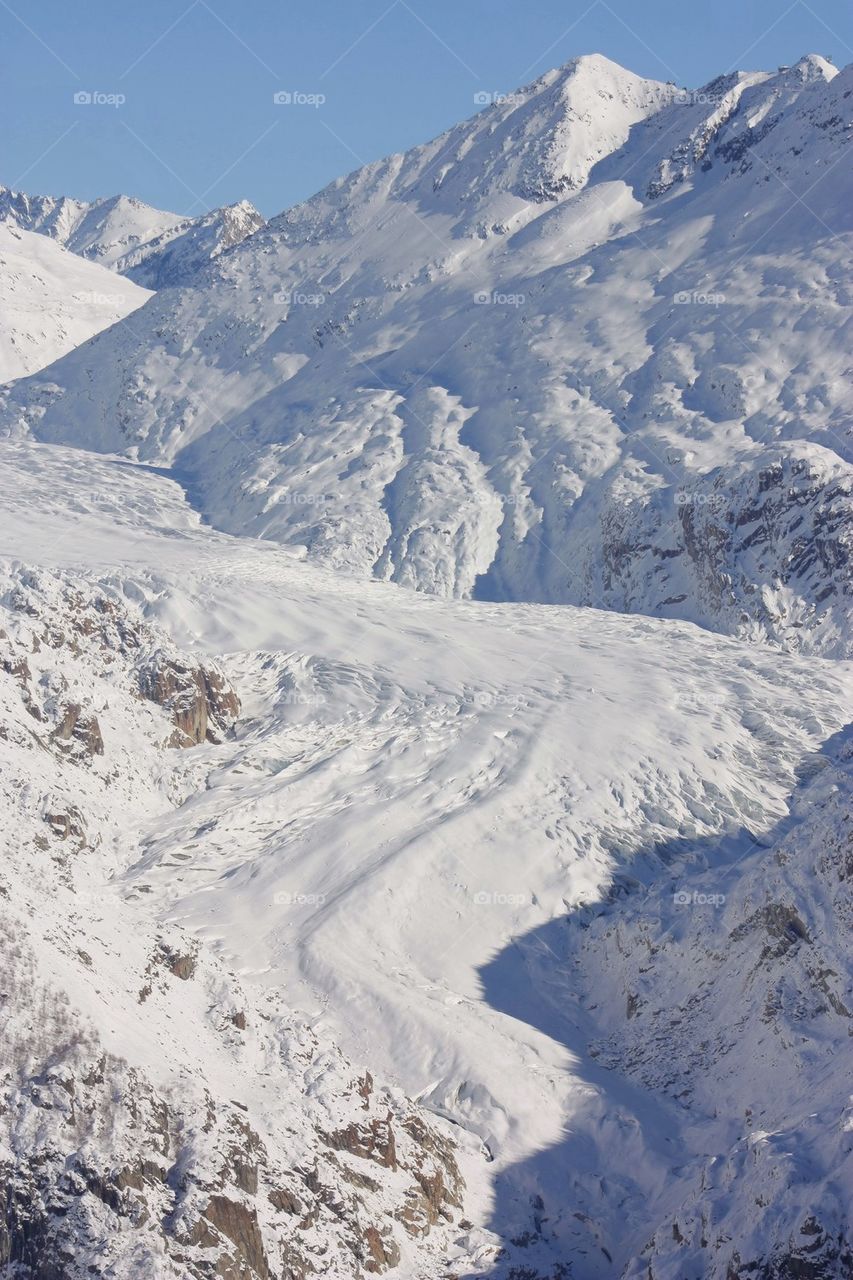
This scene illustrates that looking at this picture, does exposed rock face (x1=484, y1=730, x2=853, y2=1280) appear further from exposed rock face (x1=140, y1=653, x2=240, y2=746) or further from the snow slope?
exposed rock face (x1=140, y1=653, x2=240, y2=746)

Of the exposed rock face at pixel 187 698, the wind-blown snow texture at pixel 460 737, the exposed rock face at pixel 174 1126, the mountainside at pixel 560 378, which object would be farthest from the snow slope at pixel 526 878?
the mountainside at pixel 560 378

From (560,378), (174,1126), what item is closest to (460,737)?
(174,1126)

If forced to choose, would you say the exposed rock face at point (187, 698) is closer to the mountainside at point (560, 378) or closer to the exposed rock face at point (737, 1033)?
the exposed rock face at point (737, 1033)

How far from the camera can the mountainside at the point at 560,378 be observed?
128875mm

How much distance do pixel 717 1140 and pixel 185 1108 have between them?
2301 centimetres

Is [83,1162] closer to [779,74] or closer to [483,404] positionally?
[483,404]

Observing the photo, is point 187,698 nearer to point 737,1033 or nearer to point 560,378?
point 737,1033

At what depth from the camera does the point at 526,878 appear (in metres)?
76.9

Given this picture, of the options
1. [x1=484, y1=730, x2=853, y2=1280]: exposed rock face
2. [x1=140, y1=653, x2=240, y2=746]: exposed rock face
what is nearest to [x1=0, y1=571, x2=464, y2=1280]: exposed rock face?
[x1=484, y1=730, x2=853, y2=1280]: exposed rock face

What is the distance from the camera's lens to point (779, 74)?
18862cm

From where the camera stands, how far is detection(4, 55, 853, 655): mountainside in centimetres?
12888

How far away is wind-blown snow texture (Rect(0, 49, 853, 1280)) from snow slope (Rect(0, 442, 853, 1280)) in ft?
0.93

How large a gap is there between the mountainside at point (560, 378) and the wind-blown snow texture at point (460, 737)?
1.77ft

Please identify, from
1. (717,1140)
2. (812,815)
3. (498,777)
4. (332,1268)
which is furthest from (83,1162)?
(498,777)
